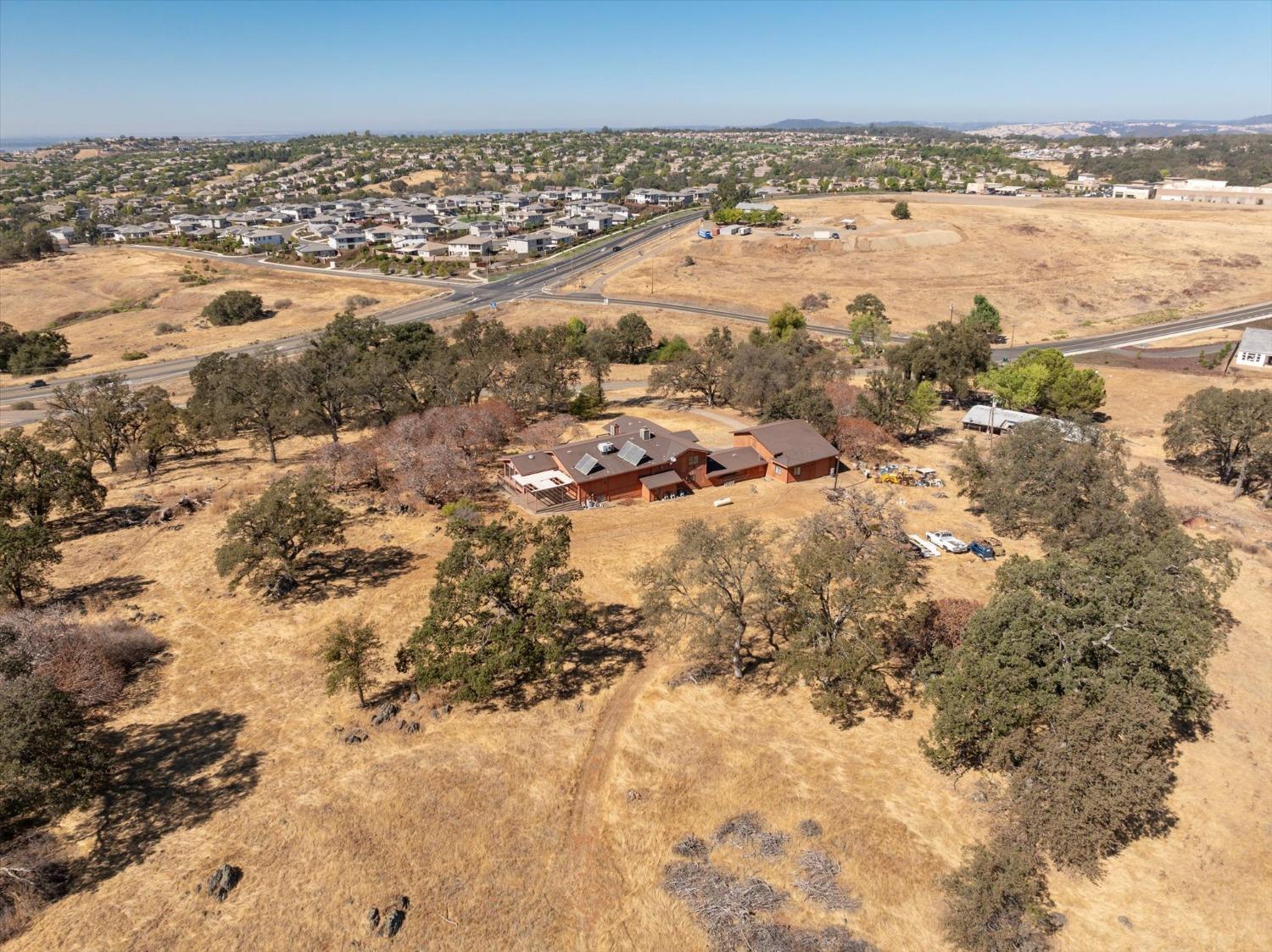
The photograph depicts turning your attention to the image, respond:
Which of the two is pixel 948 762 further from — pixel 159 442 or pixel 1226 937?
pixel 159 442

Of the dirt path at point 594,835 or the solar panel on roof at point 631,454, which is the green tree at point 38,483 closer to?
the solar panel on roof at point 631,454

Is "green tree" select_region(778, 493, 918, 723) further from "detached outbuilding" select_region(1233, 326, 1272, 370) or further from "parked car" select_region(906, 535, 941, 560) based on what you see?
"detached outbuilding" select_region(1233, 326, 1272, 370)

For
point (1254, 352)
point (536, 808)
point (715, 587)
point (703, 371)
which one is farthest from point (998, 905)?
point (1254, 352)

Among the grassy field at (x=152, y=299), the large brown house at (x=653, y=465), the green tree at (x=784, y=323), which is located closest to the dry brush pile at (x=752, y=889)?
the large brown house at (x=653, y=465)

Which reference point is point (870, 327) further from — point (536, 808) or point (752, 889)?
point (752, 889)

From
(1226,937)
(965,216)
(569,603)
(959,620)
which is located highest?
(965,216)

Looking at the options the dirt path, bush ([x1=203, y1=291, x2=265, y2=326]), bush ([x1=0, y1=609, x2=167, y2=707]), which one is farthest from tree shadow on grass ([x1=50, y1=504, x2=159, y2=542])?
bush ([x1=203, y1=291, x2=265, y2=326])

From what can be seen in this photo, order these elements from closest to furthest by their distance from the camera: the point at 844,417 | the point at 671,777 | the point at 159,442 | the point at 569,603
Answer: the point at 671,777
the point at 569,603
the point at 159,442
the point at 844,417

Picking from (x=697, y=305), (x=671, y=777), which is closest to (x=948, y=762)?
(x=671, y=777)
